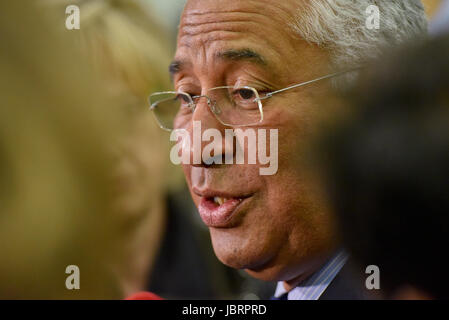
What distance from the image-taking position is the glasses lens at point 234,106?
1.51 metres

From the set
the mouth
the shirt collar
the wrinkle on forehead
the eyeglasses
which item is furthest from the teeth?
the wrinkle on forehead

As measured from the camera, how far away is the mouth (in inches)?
58.8

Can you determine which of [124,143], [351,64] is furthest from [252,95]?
[124,143]

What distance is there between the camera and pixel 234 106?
60.4 inches

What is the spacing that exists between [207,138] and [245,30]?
0.92 ft

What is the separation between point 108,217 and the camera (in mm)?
1249

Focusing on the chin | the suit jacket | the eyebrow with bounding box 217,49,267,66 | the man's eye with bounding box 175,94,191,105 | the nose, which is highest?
the eyebrow with bounding box 217,49,267,66

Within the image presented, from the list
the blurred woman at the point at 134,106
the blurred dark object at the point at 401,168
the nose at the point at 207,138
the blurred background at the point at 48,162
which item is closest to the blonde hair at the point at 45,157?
the blurred background at the point at 48,162

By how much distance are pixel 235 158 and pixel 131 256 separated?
1.25 meters

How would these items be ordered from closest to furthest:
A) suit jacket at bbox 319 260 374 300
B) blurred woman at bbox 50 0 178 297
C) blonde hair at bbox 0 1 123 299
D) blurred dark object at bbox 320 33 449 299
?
blurred dark object at bbox 320 33 449 299 < blonde hair at bbox 0 1 123 299 < suit jacket at bbox 319 260 374 300 < blurred woman at bbox 50 0 178 297

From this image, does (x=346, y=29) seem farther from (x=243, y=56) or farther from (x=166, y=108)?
(x=166, y=108)

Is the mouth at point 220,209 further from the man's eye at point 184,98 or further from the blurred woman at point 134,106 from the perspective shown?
the blurred woman at point 134,106

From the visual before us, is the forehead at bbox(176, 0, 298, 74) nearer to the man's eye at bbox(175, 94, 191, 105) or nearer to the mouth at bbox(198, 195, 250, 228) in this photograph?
the man's eye at bbox(175, 94, 191, 105)
